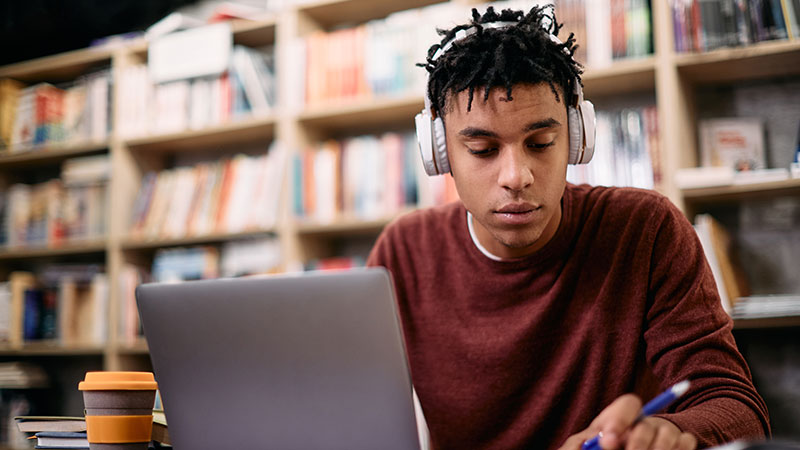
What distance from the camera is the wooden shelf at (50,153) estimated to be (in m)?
2.91

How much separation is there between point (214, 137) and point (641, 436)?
240cm

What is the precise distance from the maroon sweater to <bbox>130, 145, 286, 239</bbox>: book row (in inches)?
54.6

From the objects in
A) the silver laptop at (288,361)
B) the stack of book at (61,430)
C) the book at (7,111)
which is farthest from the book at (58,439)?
the book at (7,111)

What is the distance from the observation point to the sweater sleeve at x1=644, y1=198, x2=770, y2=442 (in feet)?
2.92

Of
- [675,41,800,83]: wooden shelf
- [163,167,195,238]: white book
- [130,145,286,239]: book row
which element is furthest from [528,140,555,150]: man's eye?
[163,167,195,238]: white book

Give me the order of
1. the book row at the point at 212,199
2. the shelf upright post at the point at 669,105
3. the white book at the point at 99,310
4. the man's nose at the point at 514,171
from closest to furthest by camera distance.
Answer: the man's nose at the point at 514,171 < the shelf upright post at the point at 669,105 < the book row at the point at 212,199 < the white book at the point at 99,310

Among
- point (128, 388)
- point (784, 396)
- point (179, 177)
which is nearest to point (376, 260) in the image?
point (128, 388)

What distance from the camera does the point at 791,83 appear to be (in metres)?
2.11

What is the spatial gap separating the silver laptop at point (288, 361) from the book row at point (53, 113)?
2.40 m

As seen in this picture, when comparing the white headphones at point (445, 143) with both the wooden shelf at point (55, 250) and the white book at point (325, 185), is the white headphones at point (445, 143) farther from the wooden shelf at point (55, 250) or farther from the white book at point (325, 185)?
the wooden shelf at point (55, 250)

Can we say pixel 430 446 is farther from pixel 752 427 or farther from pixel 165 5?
pixel 165 5

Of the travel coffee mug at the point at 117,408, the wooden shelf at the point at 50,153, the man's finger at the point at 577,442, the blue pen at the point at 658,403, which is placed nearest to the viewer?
the blue pen at the point at 658,403

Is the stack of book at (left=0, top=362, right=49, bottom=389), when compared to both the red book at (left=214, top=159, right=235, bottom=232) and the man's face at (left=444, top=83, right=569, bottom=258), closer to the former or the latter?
the red book at (left=214, top=159, right=235, bottom=232)

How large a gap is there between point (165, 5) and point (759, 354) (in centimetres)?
249
